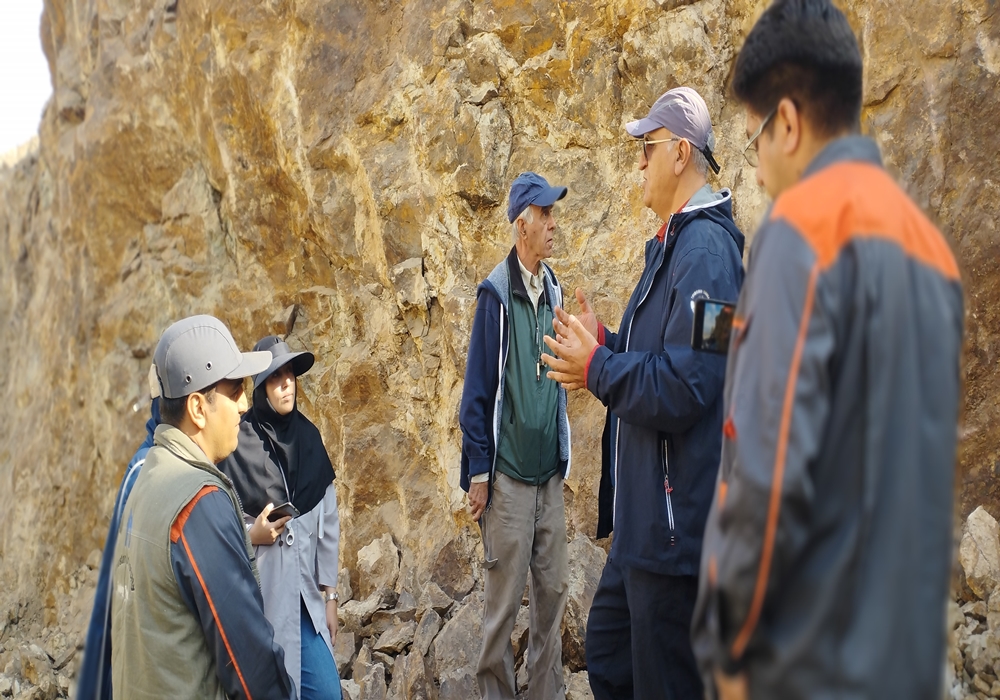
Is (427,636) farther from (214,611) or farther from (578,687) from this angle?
(214,611)

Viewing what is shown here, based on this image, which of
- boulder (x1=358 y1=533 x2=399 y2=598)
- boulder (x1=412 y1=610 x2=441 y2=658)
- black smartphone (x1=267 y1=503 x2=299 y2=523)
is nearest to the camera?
black smartphone (x1=267 y1=503 x2=299 y2=523)

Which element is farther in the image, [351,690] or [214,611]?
[351,690]

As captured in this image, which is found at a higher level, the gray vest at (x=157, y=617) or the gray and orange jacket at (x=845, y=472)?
the gray and orange jacket at (x=845, y=472)

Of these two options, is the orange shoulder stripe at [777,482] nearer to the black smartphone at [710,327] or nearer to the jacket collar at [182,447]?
the black smartphone at [710,327]

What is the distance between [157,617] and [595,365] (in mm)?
1409

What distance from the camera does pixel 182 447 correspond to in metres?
2.38

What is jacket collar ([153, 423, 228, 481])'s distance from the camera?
2357 mm

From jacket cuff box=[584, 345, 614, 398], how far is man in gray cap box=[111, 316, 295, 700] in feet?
3.61

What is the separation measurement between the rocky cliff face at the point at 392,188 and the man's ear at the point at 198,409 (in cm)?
329

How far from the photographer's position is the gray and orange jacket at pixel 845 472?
128 centimetres

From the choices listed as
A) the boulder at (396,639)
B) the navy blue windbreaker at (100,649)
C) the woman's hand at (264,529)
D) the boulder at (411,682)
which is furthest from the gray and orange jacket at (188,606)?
the boulder at (396,639)

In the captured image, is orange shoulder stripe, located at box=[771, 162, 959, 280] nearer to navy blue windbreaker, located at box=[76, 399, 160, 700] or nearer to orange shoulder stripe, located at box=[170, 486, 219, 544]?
orange shoulder stripe, located at box=[170, 486, 219, 544]

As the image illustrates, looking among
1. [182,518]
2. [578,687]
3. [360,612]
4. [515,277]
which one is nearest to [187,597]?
[182,518]

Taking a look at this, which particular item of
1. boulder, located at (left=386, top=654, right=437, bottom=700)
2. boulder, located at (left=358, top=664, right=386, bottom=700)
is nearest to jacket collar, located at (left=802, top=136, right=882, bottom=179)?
boulder, located at (left=386, top=654, right=437, bottom=700)
